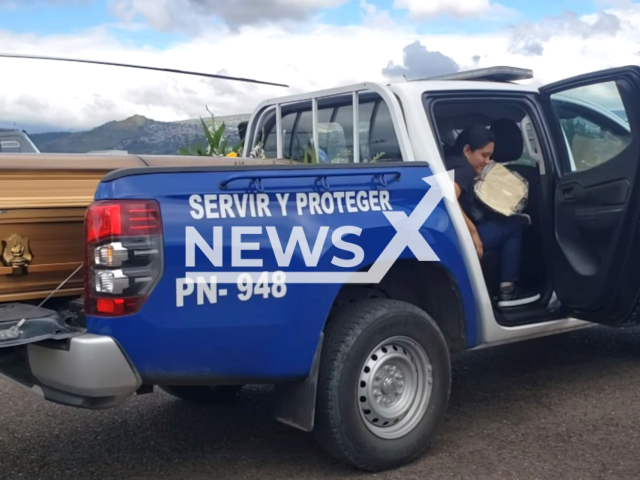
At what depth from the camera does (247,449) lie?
4688 millimetres

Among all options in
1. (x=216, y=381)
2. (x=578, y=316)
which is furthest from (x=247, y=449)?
(x=578, y=316)

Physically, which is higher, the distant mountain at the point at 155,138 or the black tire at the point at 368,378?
the distant mountain at the point at 155,138

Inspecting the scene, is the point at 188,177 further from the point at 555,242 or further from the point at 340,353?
the point at 555,242

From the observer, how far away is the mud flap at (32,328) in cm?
360

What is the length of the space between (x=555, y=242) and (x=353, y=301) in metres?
1.55

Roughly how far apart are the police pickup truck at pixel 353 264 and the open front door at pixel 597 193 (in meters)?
0.01

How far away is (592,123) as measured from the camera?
215 inches

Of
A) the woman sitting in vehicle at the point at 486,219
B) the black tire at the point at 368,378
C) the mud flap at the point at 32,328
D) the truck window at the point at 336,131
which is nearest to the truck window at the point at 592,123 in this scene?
the woman sitting in vehicle at the point at 486,219

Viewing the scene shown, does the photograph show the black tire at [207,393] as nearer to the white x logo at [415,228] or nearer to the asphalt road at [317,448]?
the asphalt road at [317,448]

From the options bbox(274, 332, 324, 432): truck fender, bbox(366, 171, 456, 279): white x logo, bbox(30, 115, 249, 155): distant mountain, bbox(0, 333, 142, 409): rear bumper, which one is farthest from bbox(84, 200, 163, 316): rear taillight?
bbox(30, 115, 249, 155): distant mountain

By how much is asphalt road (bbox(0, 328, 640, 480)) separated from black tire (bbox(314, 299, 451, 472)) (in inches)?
5.3

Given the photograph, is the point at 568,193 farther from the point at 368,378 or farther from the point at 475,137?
the point at 368,378

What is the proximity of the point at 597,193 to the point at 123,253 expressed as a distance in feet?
9.37

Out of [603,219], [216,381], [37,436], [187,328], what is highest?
[603,219]
